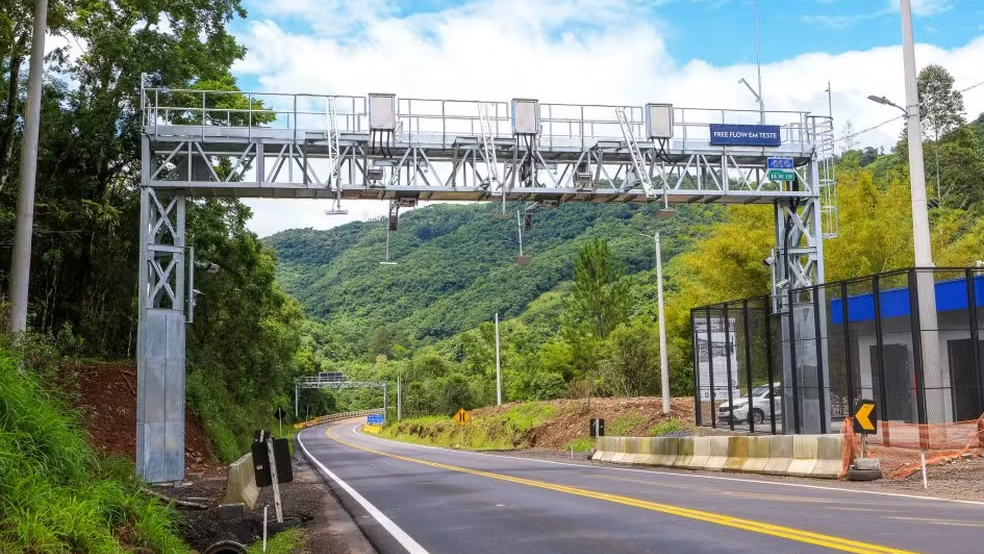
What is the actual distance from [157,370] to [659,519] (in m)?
16.4

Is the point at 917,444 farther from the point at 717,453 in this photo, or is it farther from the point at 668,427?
the point at 668,427

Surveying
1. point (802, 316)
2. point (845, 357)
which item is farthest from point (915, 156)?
point (802, 316)

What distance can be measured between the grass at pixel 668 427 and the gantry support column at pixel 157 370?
17.7m

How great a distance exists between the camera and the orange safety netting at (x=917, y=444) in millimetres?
19547

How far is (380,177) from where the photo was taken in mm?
25703

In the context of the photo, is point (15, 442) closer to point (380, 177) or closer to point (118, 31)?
point (380, 177)

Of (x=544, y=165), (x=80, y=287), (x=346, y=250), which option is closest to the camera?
(x=544, y=165)

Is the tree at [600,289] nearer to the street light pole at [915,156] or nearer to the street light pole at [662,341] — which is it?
the street light pole at [662,341]

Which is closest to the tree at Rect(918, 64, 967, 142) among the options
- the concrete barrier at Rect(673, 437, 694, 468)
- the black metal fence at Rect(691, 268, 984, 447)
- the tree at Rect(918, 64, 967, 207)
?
the tree at Rect(918, 64, 967, 207)

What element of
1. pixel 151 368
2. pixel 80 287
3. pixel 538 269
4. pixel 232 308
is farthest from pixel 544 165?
pixel 538 269

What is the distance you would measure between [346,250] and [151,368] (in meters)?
130

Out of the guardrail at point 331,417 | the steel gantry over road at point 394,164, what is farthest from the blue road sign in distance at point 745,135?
the guardrail at point 331,417

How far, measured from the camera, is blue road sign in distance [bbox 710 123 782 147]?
27.3m

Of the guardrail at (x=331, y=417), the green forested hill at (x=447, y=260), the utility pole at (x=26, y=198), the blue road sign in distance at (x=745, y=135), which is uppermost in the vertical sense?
the green forested hill at (x=447, y=260)
